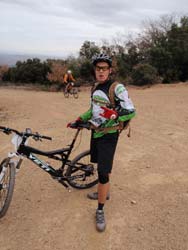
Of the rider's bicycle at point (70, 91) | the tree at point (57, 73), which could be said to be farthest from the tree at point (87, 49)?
the rider's bicycle at point (70, 91)

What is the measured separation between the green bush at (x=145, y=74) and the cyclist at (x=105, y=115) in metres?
15.8

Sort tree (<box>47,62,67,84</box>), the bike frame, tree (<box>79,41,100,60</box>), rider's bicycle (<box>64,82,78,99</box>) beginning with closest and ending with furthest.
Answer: the bike frame < rider's bicycle (<box>64,82,78,99</box>) < tree (<box>47,62,67,84</box>) < tree (<box>79,41,100,60</box>)

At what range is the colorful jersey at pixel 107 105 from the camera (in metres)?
2.92

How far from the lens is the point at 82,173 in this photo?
3.83m

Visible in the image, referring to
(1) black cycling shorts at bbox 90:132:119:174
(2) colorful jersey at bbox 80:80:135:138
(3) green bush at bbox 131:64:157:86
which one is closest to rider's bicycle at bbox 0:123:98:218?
(2) colorful jersey at bbox 80:80:135:138

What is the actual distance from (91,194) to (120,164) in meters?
1.22

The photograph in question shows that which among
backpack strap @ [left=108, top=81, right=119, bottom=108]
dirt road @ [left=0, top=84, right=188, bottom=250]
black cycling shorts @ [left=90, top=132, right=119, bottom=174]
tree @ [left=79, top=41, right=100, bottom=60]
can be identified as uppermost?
tree @ [left=79, top=41, right=100, bottom=60]

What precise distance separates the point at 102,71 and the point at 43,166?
125 cm

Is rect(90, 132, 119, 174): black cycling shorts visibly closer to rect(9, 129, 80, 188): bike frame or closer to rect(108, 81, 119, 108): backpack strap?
rect(108, 81, 119, 108): backpack strap

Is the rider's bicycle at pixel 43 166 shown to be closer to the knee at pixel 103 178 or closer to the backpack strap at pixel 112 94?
the backpack strap at pixel 112 94

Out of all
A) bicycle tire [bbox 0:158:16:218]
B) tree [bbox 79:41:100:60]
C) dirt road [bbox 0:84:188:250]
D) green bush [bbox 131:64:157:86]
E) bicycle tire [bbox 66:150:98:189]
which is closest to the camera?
dirt road [bbox 0:84:188:250]

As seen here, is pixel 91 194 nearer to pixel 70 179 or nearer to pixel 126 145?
pixel 70 179

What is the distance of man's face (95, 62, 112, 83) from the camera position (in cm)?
301

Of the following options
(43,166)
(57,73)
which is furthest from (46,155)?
(57,73)
